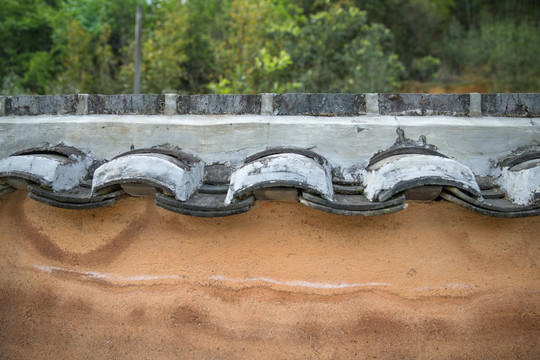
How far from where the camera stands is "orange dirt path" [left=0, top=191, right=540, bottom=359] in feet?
5.89

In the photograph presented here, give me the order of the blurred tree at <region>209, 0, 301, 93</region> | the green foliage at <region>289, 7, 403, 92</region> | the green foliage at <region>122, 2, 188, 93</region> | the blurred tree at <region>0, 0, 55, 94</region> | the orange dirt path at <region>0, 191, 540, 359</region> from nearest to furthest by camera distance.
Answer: the orange dirt path at <region>0, 191, 540, 359</region> < the blurred tree at <region>209, 0, 301, 93</region> < the green foliage at <region>289, 7, 403, 92</region> < the green foliage at <region>122, 2, 188, 93</region> < the blurred tree at <region>0, 0, 55, 94</region>

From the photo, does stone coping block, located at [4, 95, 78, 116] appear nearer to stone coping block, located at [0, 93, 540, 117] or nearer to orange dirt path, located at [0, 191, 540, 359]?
stone coping block, located at [0, 93, 540, 117]

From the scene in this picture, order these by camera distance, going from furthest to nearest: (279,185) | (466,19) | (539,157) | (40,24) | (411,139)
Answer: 1. (466,19)
2. (40,24)
3. (411,139)
4. (539,157)
5. (279,185)

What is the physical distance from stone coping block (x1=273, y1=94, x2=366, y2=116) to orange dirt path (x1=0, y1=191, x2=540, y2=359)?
50 cm

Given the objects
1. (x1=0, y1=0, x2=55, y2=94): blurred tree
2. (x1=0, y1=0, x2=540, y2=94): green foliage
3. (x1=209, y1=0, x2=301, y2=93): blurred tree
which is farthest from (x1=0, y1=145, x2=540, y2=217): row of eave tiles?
(x1=0, y1=0, x2=55, y2=94): blurred tree

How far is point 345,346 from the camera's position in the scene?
178 centimetres

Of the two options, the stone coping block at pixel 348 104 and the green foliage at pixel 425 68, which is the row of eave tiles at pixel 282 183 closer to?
the stone coping block at pixel 348 104

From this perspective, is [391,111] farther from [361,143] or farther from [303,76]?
[303,76]

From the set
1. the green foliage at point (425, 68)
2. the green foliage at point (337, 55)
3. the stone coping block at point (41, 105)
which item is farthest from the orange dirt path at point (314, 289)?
the green foliage at point (425, 68)

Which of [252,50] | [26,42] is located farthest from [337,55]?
[26,42]

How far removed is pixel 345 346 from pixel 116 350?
1095 mm

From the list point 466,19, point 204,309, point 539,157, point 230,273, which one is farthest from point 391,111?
point 466,19

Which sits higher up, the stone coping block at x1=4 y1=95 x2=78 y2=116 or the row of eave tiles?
the stone coping block at x1=4 y1=95 x2=78 y2=116

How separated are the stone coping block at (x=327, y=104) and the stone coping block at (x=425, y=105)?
0.41 ft
